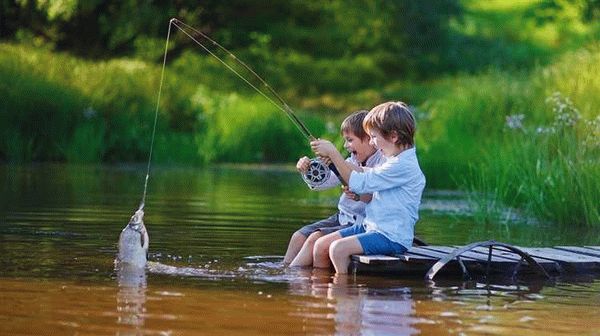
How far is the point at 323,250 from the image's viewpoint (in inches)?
367

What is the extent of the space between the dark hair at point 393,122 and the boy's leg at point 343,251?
26.5 inches

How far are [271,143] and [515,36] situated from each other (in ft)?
114

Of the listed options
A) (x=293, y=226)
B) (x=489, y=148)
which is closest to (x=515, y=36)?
(x=489, y=148)

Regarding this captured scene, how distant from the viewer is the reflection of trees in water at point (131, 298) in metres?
6.78

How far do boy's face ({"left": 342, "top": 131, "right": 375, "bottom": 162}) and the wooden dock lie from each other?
0.68m

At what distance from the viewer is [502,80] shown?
20.7m

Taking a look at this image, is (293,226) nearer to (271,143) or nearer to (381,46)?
(271,143)

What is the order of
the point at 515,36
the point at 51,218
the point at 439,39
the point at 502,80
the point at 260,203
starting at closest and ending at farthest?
the point at 51,218 < the point at 260,203 < the point at 502,80 < the point at 439,39 < the point at 515,36

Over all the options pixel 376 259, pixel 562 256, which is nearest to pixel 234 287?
Result: pixel 376 259

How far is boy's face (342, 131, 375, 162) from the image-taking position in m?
9.58

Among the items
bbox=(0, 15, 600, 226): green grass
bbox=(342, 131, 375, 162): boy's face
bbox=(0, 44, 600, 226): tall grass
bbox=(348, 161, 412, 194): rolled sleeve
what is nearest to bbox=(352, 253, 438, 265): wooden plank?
bbox=(348, 161, 412, 194): rolled sleeve

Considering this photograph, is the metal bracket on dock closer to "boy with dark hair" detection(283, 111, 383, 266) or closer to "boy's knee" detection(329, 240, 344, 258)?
"boy's knee" detection(329, 240, 344, 258)

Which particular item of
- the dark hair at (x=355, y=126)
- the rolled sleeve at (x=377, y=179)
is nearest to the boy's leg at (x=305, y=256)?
the rolled sleeve at (x=377, y=179)

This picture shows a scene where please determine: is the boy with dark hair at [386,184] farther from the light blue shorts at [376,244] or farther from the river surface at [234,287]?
the river surface at [234,287]
